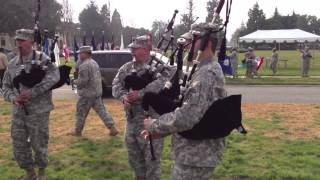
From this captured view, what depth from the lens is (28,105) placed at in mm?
5965

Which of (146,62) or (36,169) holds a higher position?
(146,62)

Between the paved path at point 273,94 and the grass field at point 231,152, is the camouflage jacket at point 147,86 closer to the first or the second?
the grass field at point 231,152

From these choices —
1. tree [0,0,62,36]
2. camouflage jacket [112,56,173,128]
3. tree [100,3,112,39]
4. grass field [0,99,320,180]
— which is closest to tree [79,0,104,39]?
tree [100,3,112,39]

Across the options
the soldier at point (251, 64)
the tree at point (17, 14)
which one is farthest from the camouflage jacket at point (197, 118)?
the tree at point (17, 14)

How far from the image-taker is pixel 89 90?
9.13 meters

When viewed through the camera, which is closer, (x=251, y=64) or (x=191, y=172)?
(x=191, y=172)

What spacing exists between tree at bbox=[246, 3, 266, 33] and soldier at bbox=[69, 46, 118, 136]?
9815cm

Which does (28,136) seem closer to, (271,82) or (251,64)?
(271,82)

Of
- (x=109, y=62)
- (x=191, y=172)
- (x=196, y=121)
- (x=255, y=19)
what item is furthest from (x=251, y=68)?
(x=255, y=19)

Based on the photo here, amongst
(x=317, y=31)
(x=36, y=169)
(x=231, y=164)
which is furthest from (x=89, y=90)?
(x=317, y=31)

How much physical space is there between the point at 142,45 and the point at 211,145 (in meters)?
1.88

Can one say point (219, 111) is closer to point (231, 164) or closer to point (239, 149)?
point (231, 164)

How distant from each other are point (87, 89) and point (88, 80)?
176mm

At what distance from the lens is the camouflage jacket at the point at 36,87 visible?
5926 millimetres
